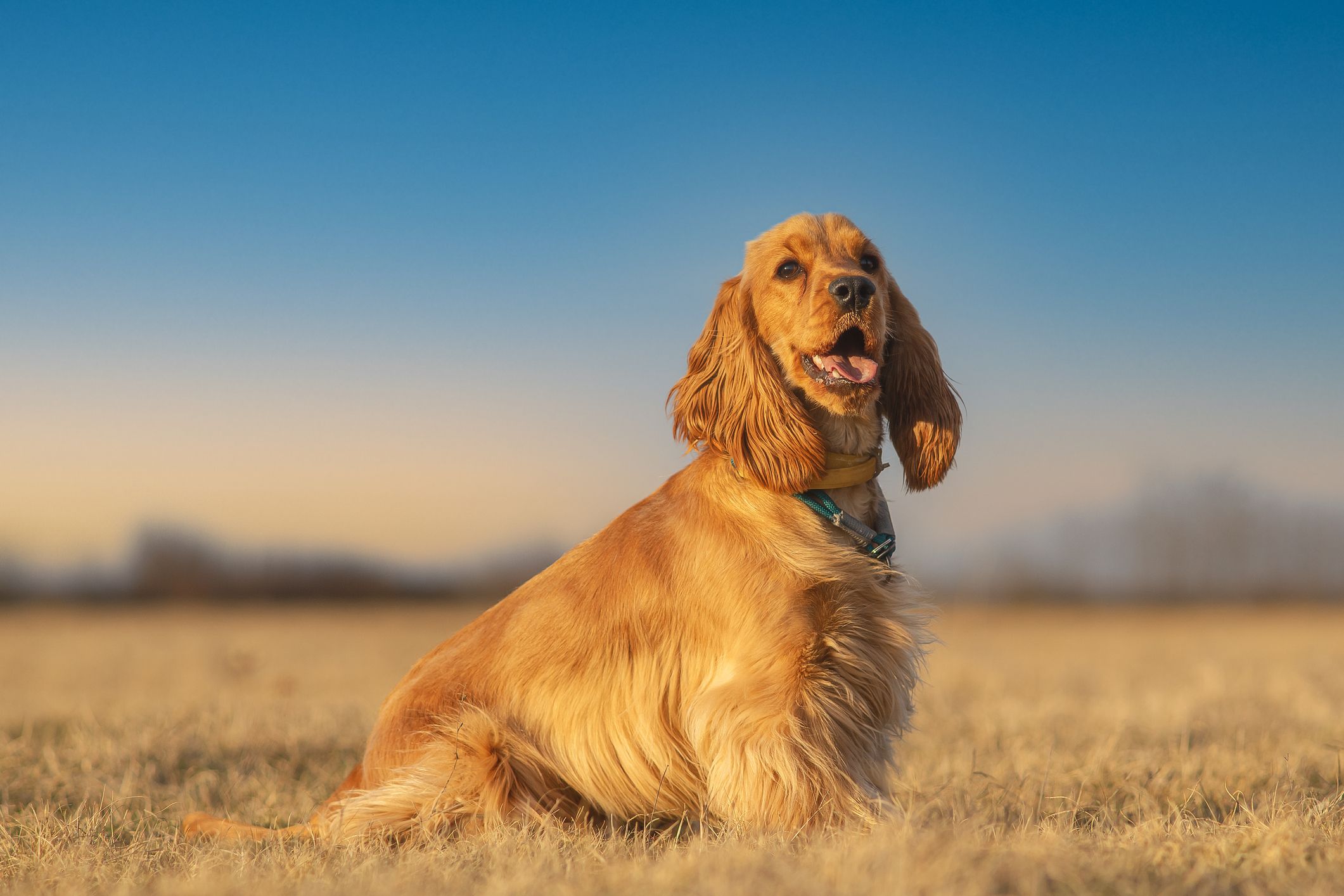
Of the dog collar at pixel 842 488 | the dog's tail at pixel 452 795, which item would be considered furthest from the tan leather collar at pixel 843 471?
the dog's tail at pixel 452 795

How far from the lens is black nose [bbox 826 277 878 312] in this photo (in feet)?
11.5

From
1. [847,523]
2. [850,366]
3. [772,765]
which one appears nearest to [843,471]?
[847,523]

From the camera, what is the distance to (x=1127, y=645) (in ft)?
57.9

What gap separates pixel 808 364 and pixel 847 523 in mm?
564

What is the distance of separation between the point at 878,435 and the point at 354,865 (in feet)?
7.28

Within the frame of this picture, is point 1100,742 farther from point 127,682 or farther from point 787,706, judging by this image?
point 127,682

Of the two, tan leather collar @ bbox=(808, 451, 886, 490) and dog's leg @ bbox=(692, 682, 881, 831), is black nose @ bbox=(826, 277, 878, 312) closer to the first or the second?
tan leather collar @ bbox=(808, 451, 886, 490)

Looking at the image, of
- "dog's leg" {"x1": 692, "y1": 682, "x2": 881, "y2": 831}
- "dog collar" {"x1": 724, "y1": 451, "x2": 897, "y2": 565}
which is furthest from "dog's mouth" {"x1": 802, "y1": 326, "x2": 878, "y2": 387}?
"dog's leg" {"x1": 692, "y1": 682, "x2": 881, "y2": 831}

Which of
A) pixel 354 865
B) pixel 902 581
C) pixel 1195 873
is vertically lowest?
pixel 354 865

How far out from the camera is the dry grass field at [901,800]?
2357mm

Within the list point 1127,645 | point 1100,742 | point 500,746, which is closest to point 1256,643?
point 1127,645

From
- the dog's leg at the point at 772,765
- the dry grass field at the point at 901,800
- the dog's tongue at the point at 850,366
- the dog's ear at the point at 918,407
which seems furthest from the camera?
the dog's ear at the point at 918,407

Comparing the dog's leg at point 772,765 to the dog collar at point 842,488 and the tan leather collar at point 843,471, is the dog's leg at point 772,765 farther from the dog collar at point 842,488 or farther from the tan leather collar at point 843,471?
the tan leather collar at point 843,471

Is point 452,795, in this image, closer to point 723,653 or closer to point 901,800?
point 723,653
